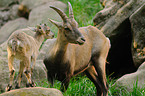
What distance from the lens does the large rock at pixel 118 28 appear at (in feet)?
24.0

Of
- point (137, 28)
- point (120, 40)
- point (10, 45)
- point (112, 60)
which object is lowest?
point (112, 60)

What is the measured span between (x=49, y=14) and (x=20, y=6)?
2.80 meters

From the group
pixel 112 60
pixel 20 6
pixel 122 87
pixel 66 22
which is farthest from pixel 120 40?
pixel 20 6

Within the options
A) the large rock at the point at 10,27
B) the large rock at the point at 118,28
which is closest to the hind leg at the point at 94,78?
the large rock at the point at 118,28

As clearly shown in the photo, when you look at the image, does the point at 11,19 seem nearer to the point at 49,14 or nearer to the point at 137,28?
the point at 49,14

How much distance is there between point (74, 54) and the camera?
5590 millimetres

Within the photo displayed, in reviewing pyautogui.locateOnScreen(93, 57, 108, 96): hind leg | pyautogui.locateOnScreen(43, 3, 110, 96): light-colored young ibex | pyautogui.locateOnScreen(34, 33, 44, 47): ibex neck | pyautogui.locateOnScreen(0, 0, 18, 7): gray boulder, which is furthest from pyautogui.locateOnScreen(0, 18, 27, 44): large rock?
pyautogui.locateOnScreen(93, 57, 108, 96): hind leg

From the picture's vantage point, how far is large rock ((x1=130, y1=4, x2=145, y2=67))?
6.56 meters

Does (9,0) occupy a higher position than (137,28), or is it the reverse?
(9,0)

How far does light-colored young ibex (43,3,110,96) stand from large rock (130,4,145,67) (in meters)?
0.95

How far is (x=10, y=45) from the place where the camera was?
4402mm

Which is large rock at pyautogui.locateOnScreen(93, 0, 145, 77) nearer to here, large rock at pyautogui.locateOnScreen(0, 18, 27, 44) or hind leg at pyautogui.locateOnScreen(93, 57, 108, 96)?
hind leg at pyautogui.locateOnScreen(93, 57, 108, 96)

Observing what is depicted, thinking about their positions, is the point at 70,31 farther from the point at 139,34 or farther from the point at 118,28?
the point at 118,28

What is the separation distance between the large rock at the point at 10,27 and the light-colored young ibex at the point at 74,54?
260 inches
